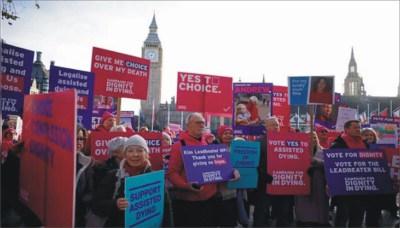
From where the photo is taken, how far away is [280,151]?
Result: 13.8 feet

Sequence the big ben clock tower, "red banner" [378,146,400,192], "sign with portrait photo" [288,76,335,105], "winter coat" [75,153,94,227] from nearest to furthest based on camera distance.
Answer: "winter coat" [75,153,94,227], "red banner" [378,146,400,192], "sign with portrait photo" [288,76,335,105], the big ben clock tower

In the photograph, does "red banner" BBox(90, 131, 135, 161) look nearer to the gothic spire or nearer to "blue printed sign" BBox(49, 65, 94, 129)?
"blue printed sign" BBox(49, 65, 94, 129)

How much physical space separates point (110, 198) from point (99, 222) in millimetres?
485

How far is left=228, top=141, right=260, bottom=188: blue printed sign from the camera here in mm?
4031

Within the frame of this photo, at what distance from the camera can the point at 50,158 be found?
183cm

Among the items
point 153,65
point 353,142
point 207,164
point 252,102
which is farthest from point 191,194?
point 153,65

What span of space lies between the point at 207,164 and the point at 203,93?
2778mm

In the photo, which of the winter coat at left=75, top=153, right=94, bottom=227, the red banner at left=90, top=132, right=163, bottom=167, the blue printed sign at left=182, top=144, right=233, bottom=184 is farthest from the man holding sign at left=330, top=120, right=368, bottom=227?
the winter coat at left=75, top=153, right=94, bottom=227

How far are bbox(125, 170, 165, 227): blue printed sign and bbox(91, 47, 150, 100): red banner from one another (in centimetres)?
287

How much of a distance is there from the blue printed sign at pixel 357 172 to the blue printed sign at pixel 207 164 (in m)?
1.28

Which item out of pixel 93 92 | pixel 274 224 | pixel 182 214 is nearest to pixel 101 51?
pixel 93 92

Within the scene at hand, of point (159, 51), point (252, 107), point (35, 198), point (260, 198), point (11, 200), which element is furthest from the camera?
point (159, 51)

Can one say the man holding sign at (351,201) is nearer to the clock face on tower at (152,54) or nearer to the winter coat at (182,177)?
the winter coat at (182,177)

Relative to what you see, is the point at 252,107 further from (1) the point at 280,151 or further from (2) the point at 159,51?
(2) the point at 159,51
